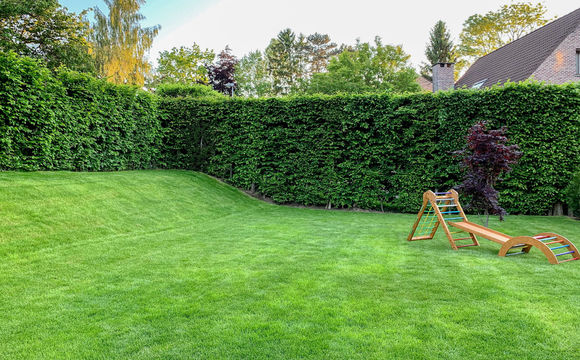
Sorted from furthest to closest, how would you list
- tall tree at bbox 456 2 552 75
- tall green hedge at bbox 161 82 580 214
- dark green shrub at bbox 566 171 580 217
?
tall tree at bbox 456 2 552 75, tall green hedge at bbox 161 82 580 214, dark green shrub at bbox 566 171 580 217

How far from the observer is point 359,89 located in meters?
22.3

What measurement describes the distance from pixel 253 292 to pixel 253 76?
46046 millimetres

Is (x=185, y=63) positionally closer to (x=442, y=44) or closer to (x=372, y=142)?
(x=442, y=44)

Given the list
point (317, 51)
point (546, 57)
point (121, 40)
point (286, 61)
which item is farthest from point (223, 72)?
point (546, 57)

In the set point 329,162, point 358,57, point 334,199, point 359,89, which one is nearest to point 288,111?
point 329,162

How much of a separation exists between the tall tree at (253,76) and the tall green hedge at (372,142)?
3042 centimetres

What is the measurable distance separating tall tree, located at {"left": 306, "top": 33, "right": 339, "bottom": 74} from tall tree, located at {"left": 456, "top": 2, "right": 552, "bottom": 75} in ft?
57.7

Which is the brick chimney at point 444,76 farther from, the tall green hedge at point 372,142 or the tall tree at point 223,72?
the tall tree at point 223,72

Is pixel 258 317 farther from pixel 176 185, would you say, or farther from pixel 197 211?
pixel 176 185

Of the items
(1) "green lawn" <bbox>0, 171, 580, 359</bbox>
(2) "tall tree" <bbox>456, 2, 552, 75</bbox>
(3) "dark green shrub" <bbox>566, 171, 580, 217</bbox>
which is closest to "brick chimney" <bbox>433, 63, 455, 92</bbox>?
(3) "dark green shrub" <bbox>566, 171, 580, 217</bbox>

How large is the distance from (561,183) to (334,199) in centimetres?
690

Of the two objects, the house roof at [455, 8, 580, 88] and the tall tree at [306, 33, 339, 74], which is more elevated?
the tall tree at [306, 33, 339, 74]

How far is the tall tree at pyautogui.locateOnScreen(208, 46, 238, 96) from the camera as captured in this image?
3866 cm

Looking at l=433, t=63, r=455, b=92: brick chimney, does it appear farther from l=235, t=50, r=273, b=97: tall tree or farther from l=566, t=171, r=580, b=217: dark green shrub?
l=235, t=50, r=273, b=97: tall tree
